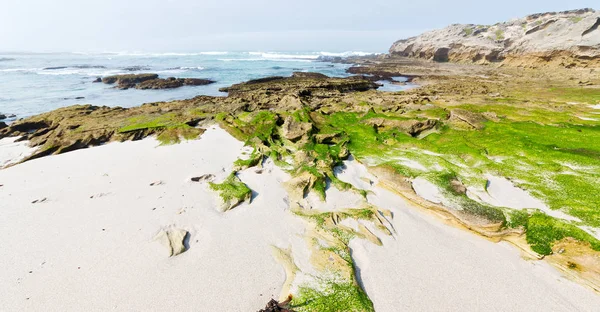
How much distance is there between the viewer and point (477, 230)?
5.72 meters

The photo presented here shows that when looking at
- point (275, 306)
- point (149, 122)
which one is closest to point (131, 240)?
point (275, 306)

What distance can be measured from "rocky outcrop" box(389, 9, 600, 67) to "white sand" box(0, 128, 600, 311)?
171 ft

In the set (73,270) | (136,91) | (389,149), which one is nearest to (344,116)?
(389,149)

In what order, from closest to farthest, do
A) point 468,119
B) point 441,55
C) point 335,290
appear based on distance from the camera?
point 335,290 → point 468,119 → point 441,55

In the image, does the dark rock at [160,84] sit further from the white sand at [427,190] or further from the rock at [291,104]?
the white sand at [427,190]

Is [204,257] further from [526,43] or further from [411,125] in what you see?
[526,43]

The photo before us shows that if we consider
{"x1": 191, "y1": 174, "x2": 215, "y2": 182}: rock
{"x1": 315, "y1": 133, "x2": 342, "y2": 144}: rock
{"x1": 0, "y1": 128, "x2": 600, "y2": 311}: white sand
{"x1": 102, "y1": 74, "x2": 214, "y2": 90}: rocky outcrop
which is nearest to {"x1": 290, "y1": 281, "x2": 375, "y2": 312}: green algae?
{"x1": 0, "y1": 128, "x2": 600, "y2": 311}: white sand

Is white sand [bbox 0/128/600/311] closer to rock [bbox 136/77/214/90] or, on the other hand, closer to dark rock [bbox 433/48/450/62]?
rock [bbox 136/77/214/90]

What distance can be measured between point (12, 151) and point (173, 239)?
11.5m

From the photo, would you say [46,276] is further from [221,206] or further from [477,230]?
[477,230]

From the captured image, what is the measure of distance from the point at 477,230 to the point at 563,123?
10496 millimetres

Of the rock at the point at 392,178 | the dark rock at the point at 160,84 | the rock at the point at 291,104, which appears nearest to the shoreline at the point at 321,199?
the rock at the point at 392,178

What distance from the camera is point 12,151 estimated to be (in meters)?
11.3

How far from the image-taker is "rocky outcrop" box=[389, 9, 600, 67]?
39.4 m
